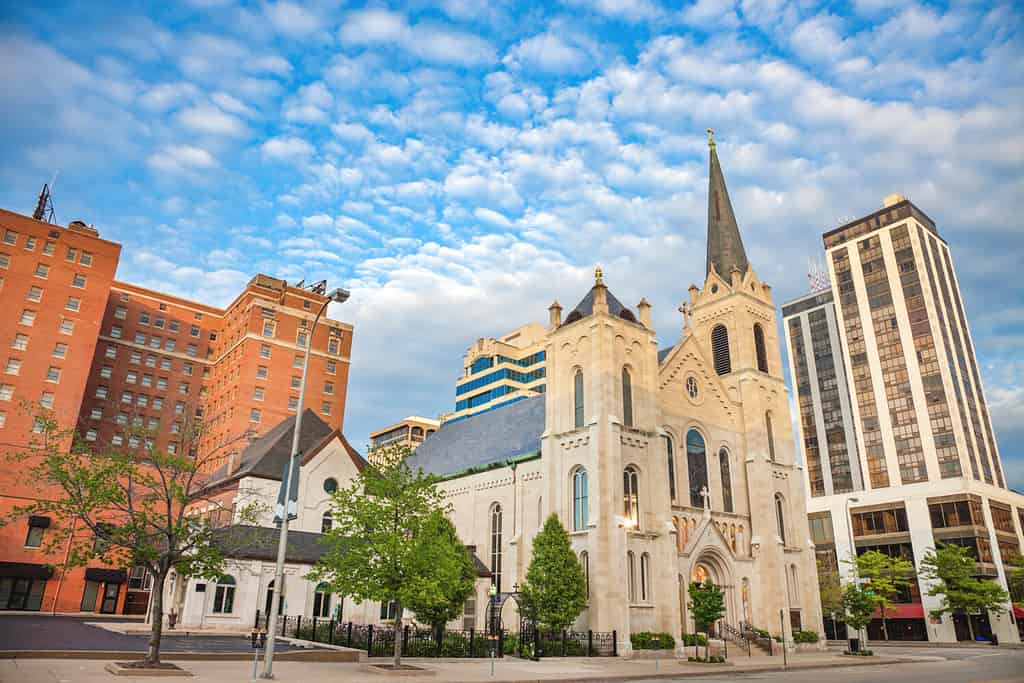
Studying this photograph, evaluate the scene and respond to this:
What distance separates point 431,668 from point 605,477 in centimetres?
1540

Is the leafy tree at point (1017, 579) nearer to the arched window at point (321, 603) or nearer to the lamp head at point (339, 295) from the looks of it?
the arched window at point (321, 603)

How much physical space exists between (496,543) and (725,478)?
621 inches

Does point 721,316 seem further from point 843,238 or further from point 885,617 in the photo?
point 843,238

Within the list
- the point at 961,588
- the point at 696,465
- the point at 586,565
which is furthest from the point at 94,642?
the point at 961,588

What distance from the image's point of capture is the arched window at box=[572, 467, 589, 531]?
125ft

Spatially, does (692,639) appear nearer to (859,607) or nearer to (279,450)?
(859,607)

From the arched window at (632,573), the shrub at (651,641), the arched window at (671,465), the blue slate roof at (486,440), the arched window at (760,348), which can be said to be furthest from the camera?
the arched window at (760,348)

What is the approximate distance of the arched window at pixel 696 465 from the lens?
139 feet

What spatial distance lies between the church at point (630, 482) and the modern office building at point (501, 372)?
55764mm

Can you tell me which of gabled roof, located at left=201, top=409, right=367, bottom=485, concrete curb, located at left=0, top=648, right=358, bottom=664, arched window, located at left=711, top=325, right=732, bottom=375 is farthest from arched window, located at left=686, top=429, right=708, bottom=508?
concrete curb, located at left=0, top=648, right=358, bottom=664

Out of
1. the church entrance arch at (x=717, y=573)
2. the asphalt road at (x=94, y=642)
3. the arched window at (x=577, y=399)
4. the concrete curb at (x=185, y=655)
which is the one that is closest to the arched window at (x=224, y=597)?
the asphalt road at (x=94, y=642)

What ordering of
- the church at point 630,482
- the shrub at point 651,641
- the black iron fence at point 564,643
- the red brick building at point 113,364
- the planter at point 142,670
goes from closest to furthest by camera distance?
1. the planter at point 142,670
2. the black iron fence at point 564,643
3. the shrub at point 651,641
4. the church at point 630,482
5. the red brick building at point 113,364

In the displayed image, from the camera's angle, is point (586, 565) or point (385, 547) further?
point (586, 565)

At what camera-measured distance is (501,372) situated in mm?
110688
